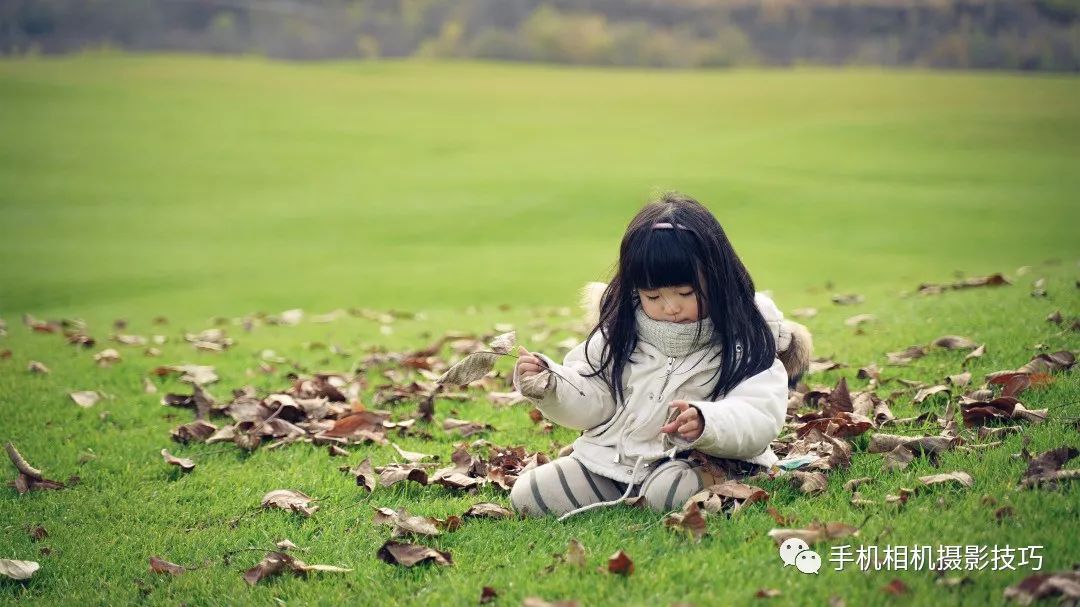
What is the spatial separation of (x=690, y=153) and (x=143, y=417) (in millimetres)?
19236

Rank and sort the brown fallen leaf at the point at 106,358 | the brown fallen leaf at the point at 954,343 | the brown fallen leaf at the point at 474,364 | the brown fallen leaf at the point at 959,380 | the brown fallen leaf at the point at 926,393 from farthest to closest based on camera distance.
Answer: the brown fallen leaf at the point at 106,358, the brown fallen leaf at the point at 954,343, the brown fallen leaf at the point at 959,380, the brown fallen leaf at the point at 926,393, the brown fallen leaf at the point at 474,364

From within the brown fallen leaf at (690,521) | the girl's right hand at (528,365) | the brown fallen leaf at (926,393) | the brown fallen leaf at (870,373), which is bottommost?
the brown fallen leaf at (870,373)

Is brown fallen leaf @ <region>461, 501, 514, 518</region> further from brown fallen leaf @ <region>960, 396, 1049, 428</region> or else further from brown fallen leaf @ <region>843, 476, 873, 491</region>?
brown fallen leaf @ <region>960, 396, 1049, 428</region>

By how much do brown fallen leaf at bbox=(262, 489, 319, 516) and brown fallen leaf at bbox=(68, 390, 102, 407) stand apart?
8.39 ft

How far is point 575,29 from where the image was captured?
1601 inches

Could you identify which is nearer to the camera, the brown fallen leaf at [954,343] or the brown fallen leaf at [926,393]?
the brown fallen leaf at [926,393]

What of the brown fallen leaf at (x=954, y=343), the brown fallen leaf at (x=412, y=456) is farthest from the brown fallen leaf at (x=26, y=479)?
the brown fallen leaf at (x=954, y=343)

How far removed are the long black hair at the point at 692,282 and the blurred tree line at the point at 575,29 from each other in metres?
34.4

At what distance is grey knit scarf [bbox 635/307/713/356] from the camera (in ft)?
13.5

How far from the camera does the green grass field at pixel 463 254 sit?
3736mm

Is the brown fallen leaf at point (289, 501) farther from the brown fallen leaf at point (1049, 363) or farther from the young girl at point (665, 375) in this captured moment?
the brown fallen leaf at point (1049, 363)

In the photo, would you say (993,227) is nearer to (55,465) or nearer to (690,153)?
(690,153)

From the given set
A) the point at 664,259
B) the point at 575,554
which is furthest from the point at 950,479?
the point at 575,554

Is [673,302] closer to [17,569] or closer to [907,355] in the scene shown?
[17,569]
